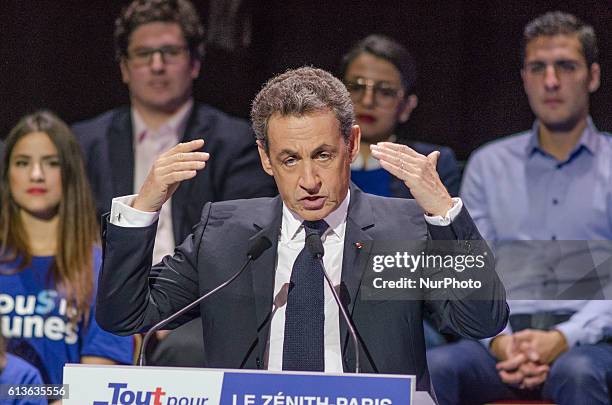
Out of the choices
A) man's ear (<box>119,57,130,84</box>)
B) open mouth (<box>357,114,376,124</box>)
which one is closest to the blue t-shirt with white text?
man's ear (<box>119,57,130,84</box>)

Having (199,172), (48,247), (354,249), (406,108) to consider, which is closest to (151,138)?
(199,172)

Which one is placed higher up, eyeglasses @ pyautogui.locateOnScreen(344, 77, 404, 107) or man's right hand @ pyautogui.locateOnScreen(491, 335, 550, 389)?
eyeglasses @ pyautogui.locateOnScreen(344, 77, 404, 107)

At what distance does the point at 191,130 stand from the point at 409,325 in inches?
59.0

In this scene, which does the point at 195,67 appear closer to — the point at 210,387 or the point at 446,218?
the point at 446,218

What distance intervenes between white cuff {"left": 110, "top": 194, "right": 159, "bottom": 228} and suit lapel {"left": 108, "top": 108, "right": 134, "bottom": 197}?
131 centimetres

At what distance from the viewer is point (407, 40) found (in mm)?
3648

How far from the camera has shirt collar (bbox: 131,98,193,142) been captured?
380 cm

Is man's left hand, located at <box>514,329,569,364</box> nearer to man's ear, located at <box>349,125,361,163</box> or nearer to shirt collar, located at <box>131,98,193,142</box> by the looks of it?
man's ear, located at <box>349,125,361,163</box>

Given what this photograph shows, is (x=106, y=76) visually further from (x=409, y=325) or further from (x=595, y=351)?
(x=595, y=351)

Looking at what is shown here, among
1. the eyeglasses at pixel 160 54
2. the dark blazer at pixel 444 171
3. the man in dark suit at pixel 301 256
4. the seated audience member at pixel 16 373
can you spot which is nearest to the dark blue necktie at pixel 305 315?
the man in dark suit at pixel 301 256

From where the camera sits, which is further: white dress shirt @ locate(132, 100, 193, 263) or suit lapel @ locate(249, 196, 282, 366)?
white dress shirt @ locate(132, 100, 193, 263)

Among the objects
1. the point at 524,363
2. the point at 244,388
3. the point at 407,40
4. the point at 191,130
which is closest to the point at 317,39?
the point at 407,40

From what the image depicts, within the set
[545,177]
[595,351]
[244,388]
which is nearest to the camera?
[244,388]

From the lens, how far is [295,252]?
2682 millimetres
